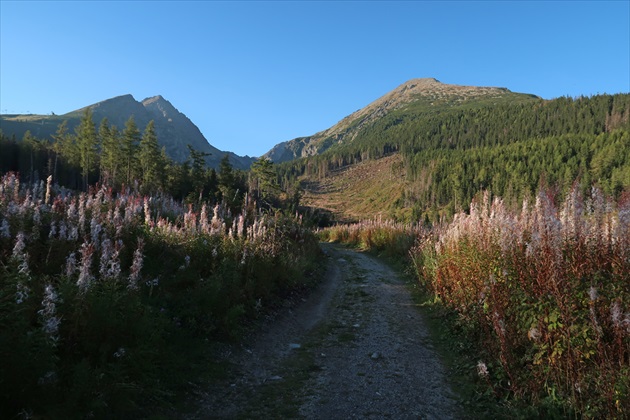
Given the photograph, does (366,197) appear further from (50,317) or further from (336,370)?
(50,317)

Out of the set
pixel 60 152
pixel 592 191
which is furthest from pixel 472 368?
pixel 60 152

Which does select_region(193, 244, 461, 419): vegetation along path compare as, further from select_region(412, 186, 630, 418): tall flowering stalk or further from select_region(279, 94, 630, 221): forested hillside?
select_region(279, 94, 630, 221): forested hillside

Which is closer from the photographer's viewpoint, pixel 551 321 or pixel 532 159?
pixel 551 321

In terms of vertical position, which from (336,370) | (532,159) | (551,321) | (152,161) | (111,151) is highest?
(532,159)

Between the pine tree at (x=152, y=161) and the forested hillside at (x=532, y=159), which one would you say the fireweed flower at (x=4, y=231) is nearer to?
the pine tree at (x=152, y=161)

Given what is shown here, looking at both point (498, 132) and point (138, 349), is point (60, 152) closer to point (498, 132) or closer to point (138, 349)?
point (138, 349)

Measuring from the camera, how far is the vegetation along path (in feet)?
15.1

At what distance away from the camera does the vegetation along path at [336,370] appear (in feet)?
15.1

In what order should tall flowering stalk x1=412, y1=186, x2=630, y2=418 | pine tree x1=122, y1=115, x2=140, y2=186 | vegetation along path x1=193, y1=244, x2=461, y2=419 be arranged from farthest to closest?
pine tree x1=122, y1=115, x2=140, y2=186 < vegetation along path x1=193, y1=244, x2=461, y2=419 < tall flowering stalk x1=412, y1=186, x2=630, y2=418

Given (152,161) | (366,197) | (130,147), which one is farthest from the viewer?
(366,197)

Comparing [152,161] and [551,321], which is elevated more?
[152,161]

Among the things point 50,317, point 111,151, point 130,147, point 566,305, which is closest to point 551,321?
point 566,305

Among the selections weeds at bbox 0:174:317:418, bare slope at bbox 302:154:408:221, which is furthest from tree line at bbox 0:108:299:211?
bare slope at bbox 302:154:408:221

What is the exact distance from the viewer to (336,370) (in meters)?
5.91
